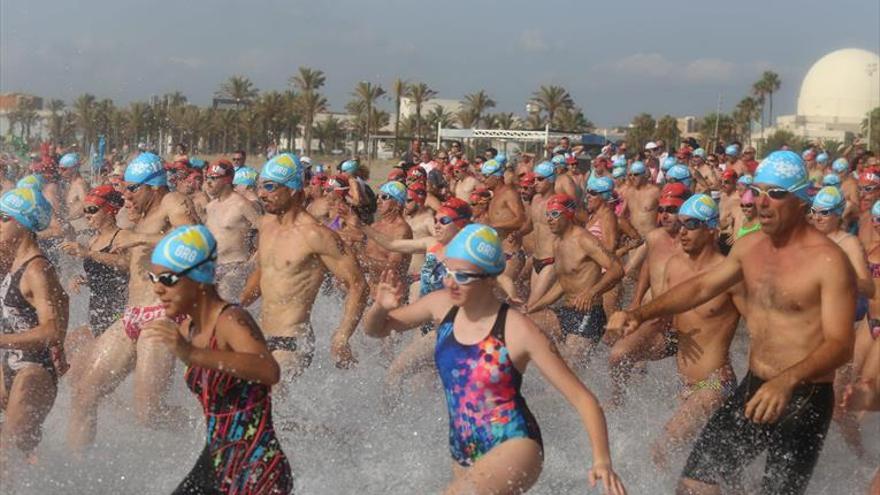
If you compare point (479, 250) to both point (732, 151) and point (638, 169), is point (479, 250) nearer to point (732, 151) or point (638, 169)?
point (638, 169)

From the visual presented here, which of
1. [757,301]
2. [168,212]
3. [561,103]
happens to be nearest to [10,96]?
[561,103]

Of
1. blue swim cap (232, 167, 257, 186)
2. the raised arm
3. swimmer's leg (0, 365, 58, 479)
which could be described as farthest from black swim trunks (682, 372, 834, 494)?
blue swim cap (232, 167, 257, 186)

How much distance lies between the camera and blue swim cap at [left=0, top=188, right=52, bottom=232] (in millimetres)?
6293

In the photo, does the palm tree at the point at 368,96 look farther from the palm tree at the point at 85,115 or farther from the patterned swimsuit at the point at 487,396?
the patterned swimsuit at the point at 487,396

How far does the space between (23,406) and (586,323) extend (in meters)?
4.38

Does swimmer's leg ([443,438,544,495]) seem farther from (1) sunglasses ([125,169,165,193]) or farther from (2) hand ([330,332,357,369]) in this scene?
(1) sunglasses ([125,169,165,193])

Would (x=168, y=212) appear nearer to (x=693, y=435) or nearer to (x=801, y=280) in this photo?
(x=693, y=435)

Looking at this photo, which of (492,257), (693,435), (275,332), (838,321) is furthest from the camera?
(275,332)

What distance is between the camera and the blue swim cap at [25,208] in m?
6.29

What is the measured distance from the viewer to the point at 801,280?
515cm

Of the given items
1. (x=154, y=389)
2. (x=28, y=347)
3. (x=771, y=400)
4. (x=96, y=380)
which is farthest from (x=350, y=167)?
(x=771, y=400)

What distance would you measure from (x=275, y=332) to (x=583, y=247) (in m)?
2.90

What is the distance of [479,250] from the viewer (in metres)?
4.55

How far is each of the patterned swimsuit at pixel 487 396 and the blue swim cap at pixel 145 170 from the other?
15.4 ft
